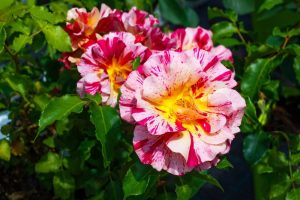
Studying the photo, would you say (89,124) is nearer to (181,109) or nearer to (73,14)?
(73,14)

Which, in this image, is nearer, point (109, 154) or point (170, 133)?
point (170, 133)

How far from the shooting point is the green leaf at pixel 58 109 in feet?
2.84

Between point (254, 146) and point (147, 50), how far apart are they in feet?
1.14

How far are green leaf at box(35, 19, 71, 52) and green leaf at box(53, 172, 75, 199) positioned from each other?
32 cm

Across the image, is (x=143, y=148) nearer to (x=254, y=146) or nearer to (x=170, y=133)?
(x=170, y=133)

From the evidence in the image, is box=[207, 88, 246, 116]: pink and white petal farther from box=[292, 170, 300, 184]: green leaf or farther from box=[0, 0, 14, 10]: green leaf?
box=[0, 0, 14, 10]: green leaf

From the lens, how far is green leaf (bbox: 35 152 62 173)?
1165 millimetres

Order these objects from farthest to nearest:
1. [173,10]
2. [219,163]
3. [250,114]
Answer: [173,10]
[250,114]
[219,163]

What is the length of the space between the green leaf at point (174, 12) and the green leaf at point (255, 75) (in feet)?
1.49

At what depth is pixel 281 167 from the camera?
109 cm

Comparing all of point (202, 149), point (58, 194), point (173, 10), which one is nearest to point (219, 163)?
point (202, 149)

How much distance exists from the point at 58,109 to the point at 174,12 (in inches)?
27.1

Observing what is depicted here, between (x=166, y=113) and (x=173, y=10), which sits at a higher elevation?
(x=166, y=113)

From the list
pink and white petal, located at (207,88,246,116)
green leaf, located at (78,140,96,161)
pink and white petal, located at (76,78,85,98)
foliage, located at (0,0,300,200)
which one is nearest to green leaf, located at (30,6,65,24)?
foliage, located at (0,0,300,200)
